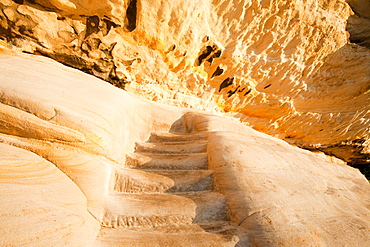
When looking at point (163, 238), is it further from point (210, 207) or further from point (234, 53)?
point (234, 53)

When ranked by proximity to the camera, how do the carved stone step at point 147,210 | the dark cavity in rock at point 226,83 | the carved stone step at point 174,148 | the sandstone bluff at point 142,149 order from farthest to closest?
the dark cavity in rock at point 226,83 < the carved stone step at point 174,148 < the carved stone step at point 147,210 < the sandstone bluff at point 142,149

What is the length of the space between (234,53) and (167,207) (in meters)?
4.98

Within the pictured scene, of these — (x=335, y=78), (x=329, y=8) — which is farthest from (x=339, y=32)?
(x=335, y=78)

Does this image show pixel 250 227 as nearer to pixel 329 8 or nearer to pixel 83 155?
pixel 83 155

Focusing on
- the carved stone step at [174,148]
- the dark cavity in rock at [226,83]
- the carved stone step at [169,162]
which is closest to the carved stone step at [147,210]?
the carved stone step at [169,162]

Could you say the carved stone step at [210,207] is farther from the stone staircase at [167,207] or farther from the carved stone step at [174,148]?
the carved stone step at [174,148]

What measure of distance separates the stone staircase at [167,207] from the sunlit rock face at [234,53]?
2.81m

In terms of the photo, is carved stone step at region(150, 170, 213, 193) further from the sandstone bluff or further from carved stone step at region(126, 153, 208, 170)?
carved stone step at region(126, 153, 208, 170)

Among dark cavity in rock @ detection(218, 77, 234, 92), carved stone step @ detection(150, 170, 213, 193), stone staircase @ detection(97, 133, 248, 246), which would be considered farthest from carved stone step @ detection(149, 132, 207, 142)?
dark cavity in rock @ detection(218, 77, 234, 92)

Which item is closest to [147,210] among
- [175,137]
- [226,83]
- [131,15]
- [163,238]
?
[163,238]

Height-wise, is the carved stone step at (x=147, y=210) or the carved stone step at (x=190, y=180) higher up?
the carved stone step at (x=190, y=180)

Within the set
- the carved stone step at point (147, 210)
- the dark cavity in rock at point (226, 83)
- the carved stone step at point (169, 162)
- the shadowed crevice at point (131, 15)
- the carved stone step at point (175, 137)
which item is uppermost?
the shadowed crevice at point (131, 15)

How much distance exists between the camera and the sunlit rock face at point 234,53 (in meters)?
3.49

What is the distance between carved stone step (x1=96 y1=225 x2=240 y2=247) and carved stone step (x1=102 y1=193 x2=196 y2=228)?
6 centimetres
